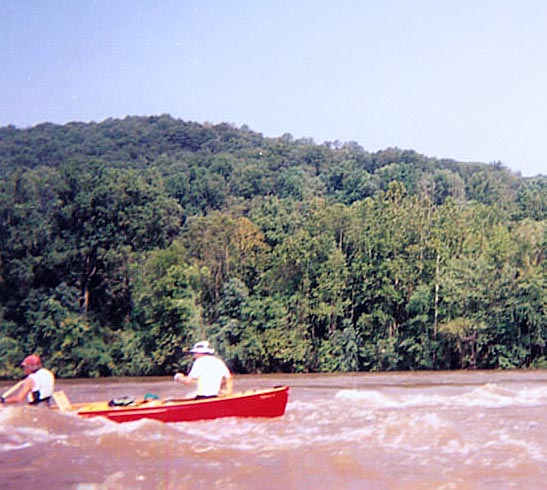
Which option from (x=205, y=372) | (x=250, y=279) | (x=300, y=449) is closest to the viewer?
(x=300, y=449)

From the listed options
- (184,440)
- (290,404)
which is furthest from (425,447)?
(290,404)

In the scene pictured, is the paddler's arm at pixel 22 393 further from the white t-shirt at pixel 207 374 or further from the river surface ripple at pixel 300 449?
the white t-shirt at pixel 207 374

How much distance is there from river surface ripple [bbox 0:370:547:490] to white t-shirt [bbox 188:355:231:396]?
2.16 ft

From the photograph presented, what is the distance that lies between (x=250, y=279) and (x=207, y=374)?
1001 inches

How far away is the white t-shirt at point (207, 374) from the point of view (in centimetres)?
1560

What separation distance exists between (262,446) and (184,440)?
4.07 ft

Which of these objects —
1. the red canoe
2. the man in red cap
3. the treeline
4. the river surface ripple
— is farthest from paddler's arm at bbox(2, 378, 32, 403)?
the treeline

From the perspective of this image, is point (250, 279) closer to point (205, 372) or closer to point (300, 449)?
point (205, 372)

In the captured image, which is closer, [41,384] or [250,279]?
[41,384]

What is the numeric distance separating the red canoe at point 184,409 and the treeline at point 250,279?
21.7m

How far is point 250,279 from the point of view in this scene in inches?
1618

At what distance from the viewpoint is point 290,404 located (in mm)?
20266

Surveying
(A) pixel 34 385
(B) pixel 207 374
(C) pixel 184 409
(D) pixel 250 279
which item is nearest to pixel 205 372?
(B) pixel 207 374

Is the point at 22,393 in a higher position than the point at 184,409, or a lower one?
higher
